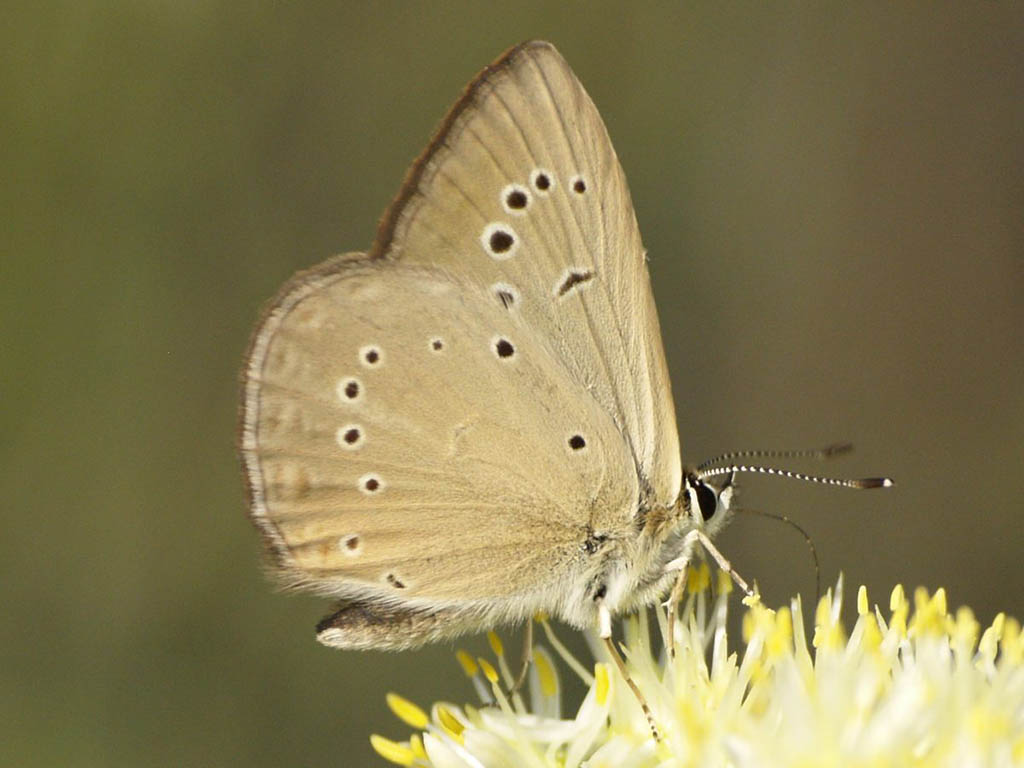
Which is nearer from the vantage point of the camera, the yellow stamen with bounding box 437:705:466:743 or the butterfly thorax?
the yellow stamen with bounding box 437:705:466:743

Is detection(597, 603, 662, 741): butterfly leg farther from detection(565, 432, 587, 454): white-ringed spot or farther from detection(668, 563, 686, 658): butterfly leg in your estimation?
detection(565, 432, 587, 454): white-ringed spot

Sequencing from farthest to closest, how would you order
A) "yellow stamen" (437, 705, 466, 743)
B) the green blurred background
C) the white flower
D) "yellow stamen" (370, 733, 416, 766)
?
the green blurred background < "yellow stamen" (437, 705, 466, 743) < "yellow stamen" (370, 733, 416, 766) < the white flower

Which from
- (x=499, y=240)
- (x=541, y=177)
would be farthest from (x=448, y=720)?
(x=541, y=177)

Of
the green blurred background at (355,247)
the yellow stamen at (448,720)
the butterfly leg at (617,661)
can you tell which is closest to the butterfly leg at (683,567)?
the butterfly leg at (617,661)

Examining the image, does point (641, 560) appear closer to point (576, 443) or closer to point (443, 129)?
point (576, 443)

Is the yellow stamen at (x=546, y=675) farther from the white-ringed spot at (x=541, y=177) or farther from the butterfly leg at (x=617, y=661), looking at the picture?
the white-ringed spot at (x=541, y=177)

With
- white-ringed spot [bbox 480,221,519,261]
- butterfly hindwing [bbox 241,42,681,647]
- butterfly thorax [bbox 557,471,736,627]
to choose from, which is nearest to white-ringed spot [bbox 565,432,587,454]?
butterfly hindwing [bbox 241,42,681,647]

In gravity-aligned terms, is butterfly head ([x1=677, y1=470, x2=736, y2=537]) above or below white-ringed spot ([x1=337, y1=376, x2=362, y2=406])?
above

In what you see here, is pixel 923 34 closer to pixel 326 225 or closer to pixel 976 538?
pixel 976 538
